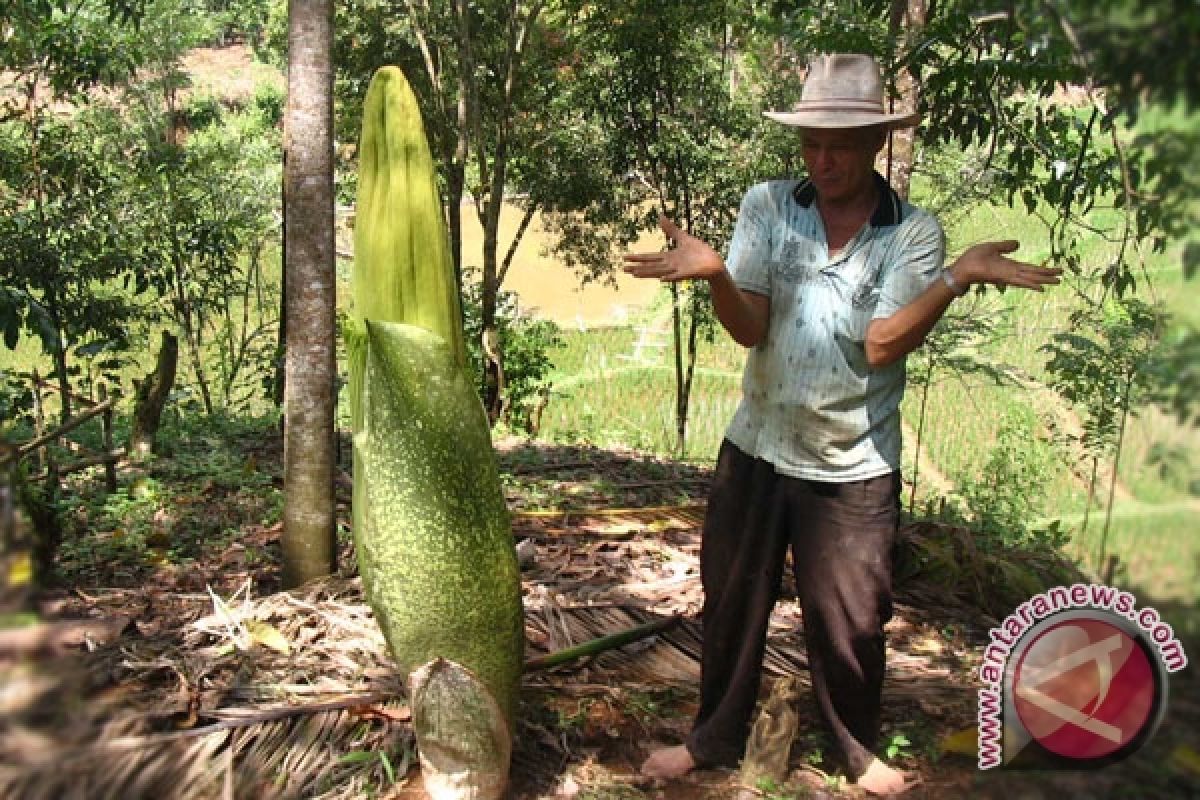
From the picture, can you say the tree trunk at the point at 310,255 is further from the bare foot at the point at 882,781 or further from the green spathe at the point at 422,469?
the bare foot at the point at 882,781

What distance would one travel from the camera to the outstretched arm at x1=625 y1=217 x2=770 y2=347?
2.13m

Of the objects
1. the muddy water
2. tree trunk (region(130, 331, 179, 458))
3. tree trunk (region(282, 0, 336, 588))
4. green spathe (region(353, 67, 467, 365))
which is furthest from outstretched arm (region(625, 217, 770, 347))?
the muddy water

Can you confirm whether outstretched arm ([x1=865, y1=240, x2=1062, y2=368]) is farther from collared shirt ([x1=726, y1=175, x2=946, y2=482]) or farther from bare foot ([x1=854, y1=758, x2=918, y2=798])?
bare foot ([x1=854, y1=758, x2=918, y2=798])

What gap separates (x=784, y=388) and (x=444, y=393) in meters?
0.72

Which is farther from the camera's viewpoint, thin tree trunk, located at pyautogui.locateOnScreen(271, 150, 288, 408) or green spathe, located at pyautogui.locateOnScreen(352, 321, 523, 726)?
thin tree trunk, located at pyautogui.locateOnScreen(271, 150, 288, 408)

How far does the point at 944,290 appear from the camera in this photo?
2.12 meters

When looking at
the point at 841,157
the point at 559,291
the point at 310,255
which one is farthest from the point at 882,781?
the point at 559,291

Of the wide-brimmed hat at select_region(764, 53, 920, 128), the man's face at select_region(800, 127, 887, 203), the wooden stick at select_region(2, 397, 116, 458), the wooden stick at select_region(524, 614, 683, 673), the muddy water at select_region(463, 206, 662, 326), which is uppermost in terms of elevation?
the wide-brimmed hat at select_region(764, 53, 920, 128)

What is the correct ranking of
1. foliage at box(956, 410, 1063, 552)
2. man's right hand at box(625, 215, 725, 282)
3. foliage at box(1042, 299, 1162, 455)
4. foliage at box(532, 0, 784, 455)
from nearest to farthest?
man's right hand at box(625, 215, 725, 282)
foliage at box(1042, 299, 1162, 455)
foliage at box(956, 410, 1063, 552)
foliage at box(532, 0, 784, 455)

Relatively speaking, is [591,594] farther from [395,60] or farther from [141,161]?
[395,60]

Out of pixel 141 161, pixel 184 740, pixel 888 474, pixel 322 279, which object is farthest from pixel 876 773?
pixel 141 161

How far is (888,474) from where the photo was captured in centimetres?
237

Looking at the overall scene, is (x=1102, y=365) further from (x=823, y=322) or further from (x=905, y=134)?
(x=823, y=322)

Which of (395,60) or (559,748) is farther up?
(395,60)
